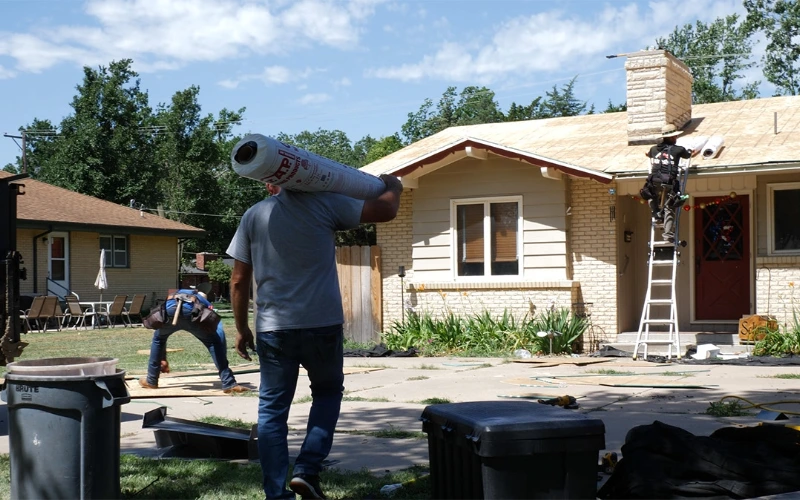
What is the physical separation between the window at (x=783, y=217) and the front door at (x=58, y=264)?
2152cm

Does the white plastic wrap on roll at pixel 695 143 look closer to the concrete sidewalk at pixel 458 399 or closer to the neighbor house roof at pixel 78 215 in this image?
the concrete sidewalk at pixel 458 399

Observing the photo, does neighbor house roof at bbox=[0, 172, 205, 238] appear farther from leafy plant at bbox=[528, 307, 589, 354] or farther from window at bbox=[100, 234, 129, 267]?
leafy plant at bbox=[528, 307, 589, 354]

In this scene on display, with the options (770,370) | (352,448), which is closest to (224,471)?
(352,448)

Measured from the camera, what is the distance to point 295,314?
5.05 m

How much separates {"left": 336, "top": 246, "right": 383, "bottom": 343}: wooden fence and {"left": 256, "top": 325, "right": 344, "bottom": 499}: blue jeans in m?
12.2

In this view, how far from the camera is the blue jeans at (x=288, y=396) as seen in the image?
4965 mm

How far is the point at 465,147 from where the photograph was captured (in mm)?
15977

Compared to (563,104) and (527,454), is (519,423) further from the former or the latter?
(563,104)

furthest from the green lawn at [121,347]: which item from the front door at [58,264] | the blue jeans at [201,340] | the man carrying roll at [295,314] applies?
the man carrying roll at [295,314]

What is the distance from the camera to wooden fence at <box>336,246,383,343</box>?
17.5m

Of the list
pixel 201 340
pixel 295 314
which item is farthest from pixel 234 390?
pixel 295 314

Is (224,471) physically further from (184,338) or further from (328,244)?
(184,338)

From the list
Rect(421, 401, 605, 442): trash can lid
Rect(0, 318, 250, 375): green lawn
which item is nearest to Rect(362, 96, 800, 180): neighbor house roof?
Rect(0, 318, 250, 375): green lawn

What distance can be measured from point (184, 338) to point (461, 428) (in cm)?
1804
